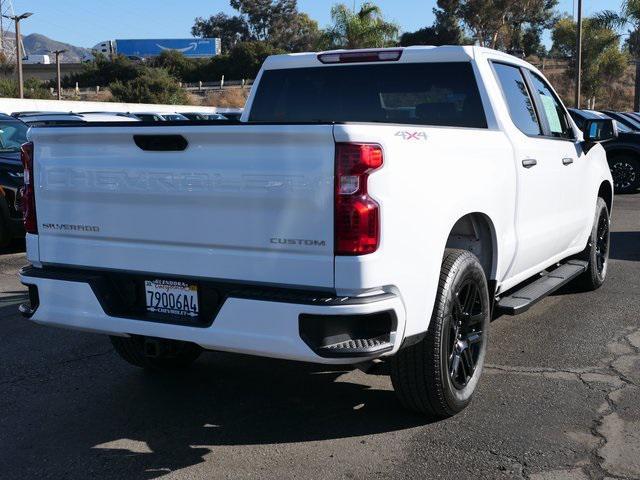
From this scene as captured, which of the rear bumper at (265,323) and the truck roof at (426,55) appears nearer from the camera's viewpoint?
the rear bumper at (265,323)

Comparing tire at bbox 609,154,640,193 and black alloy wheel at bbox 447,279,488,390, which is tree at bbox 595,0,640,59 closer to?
tire at bbox 609,154,640,193

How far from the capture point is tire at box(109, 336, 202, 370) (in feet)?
15.7

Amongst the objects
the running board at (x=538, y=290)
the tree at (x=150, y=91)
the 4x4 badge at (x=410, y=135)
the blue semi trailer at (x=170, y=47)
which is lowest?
the running board at (x=538, y=290)

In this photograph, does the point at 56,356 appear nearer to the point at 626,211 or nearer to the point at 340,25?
the point at 626,211

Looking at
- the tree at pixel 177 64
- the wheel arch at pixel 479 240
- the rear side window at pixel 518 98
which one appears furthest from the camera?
the tree at pixel 177 64

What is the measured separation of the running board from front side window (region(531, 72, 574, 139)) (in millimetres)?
1071

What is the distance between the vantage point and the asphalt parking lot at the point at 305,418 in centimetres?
363

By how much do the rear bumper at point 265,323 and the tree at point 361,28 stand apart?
3959 cm

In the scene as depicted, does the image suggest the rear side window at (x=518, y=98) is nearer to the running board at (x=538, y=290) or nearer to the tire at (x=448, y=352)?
the running board at (x=538, y=290)

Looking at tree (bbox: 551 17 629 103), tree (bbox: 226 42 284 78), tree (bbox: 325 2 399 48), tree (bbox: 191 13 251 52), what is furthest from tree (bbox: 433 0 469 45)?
tree (bbox: 191 13 251 52)

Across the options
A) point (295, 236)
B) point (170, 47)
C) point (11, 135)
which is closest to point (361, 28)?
point (11, 135)

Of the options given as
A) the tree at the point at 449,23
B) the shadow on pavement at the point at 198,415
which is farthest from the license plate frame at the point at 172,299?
the tree at the point at 449,23

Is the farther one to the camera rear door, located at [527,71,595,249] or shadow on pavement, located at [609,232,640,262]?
shadow on pavement, located at [609,232,640,262]

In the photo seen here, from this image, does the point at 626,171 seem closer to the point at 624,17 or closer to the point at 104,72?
the point at 624,17
